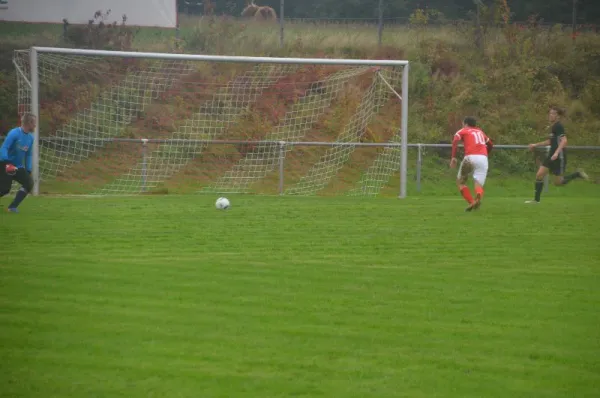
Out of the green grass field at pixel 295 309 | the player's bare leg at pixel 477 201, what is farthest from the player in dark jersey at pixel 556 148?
the green grass field at pixel 295 309

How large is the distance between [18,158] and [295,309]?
956 centimetres

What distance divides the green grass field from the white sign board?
18160 millimetres

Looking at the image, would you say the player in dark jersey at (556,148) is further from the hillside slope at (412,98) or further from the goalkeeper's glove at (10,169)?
the goalkeeper's glove at (10,169)

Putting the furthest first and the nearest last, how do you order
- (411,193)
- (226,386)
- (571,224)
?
(411,193) → (571,224) → (226,386)

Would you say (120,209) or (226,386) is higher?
(226,386)

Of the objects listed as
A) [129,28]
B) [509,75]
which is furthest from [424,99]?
[129,28]

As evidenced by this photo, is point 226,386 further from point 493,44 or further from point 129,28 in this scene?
point 493,44

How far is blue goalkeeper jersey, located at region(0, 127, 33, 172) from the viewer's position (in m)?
15.8

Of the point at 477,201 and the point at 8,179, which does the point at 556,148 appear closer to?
the point at 477,201

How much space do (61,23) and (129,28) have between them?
2.41 metres

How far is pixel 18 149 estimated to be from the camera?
52.2 ft

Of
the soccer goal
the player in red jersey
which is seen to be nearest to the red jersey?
the player in red jersey

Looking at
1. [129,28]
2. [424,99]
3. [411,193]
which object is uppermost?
[129,28]

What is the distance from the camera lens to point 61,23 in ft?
103
